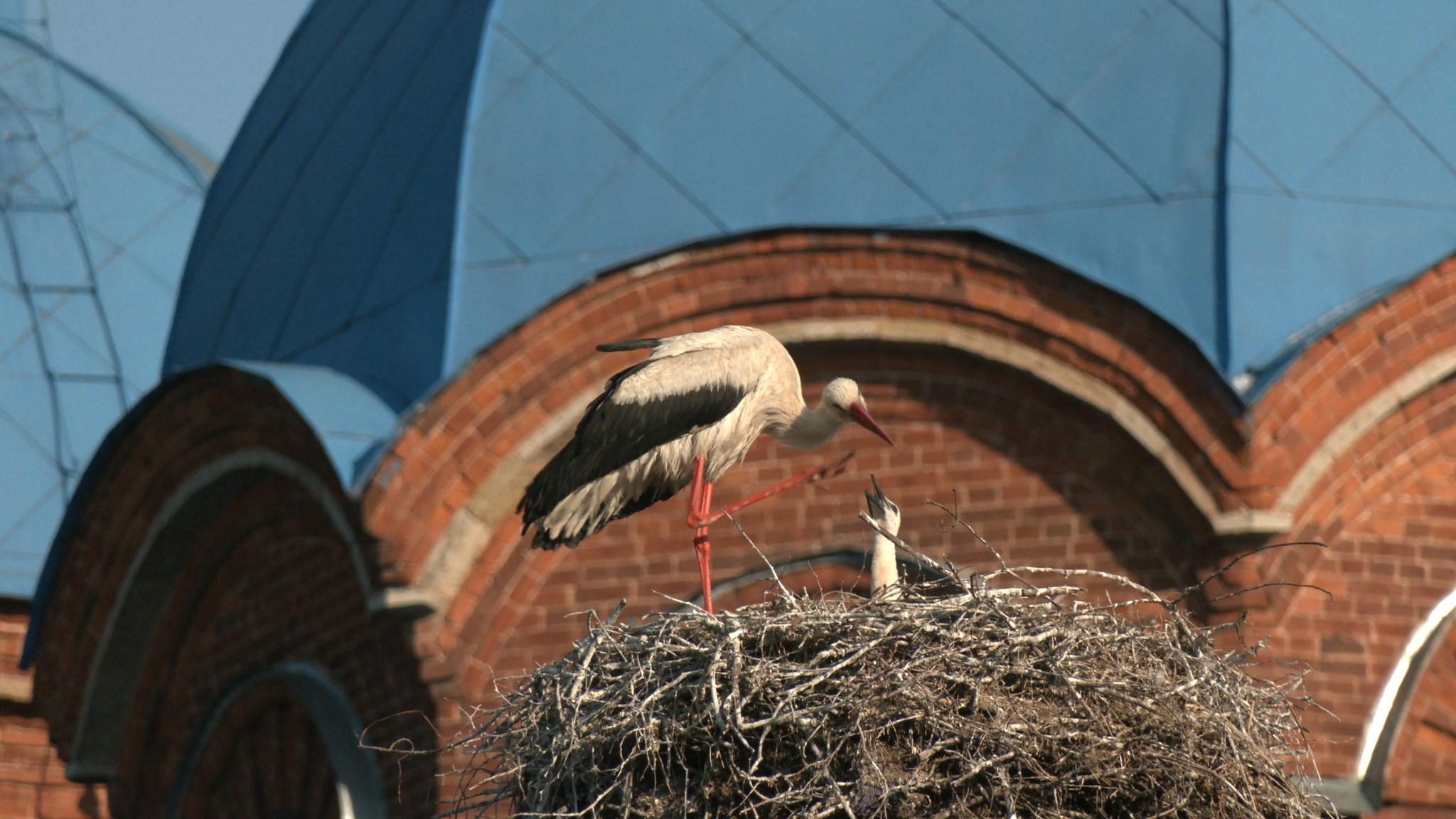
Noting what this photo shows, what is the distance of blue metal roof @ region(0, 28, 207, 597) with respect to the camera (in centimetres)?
1459

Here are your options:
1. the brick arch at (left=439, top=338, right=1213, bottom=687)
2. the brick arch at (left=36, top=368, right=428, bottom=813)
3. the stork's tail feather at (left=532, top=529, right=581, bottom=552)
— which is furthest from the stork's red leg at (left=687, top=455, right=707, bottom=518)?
the brick arch at (left=36, top=368, right=428, bottom=813)

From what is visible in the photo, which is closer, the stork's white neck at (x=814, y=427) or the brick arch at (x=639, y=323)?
the stork's white neck at (x=814, y=427)

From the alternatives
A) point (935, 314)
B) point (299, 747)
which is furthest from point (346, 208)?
point (935, 314)

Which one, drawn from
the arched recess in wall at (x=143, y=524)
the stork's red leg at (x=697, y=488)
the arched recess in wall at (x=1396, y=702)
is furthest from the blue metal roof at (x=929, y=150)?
the stork's red leg at (x=697, y=488)

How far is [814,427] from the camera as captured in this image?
8547mm

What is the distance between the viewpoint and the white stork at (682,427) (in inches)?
331

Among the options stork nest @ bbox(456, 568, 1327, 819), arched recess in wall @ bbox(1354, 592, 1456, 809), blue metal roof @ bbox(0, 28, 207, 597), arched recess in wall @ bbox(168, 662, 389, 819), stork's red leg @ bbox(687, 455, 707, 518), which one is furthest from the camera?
blue metal roof @ bbox(0, 28, 207, 597)

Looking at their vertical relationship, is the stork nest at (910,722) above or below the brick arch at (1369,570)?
below

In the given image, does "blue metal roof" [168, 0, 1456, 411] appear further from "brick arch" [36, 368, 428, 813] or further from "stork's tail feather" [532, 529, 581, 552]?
"stork's tail feather" [532, 529, 581, 552]

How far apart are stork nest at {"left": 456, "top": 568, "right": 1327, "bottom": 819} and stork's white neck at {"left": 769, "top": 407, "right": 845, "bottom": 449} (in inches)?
43.6

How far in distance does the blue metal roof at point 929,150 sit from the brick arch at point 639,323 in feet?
0.37

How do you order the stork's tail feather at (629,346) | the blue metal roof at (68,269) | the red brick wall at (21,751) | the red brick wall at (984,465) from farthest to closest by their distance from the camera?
the blue metal roof at (68,269)
the red brick wall at (21,751)
the red brick wall at (984,465)
the stork's tail feather at (629,346)

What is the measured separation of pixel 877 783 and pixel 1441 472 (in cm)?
406

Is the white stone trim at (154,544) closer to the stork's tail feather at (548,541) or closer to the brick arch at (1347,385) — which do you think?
the stork's tail feather at (548,541)
